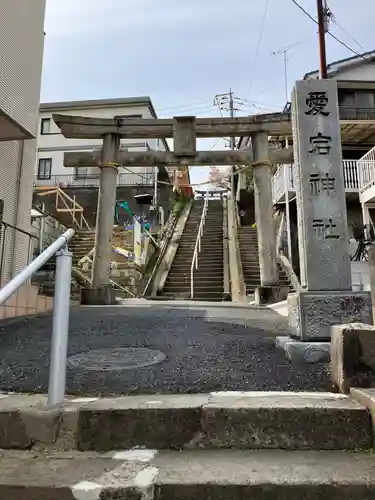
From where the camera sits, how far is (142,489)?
2041mm

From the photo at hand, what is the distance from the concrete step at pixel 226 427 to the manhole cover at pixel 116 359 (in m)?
1.31

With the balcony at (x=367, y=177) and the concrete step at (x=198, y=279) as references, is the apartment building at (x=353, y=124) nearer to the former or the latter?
the balcony at (x=367, y=177)

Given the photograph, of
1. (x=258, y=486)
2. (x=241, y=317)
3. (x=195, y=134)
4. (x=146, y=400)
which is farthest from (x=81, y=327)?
(x=195, y=134)

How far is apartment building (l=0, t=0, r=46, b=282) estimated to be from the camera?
7359mm

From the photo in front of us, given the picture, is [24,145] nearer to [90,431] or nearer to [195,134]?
[195,134]

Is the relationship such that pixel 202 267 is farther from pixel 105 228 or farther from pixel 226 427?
pixel 226 427

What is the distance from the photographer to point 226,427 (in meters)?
2.58

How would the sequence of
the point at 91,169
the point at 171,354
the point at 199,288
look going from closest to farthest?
the point at 171,354 < the point at 199,288 < the point at 91,169

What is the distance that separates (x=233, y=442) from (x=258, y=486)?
509mm

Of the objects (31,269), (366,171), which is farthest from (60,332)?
(366,171)

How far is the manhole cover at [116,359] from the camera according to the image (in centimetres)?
398

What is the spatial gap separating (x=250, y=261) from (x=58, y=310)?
15188 mm

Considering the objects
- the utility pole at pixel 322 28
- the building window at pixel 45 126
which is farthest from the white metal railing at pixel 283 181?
the building window at pixel 45 126

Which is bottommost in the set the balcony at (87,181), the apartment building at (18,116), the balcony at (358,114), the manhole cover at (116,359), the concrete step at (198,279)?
the manhole cover at (116,359)
